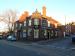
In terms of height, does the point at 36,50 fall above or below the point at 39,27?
below

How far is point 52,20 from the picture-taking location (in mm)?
80625

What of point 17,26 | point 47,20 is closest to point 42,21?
point 47,20

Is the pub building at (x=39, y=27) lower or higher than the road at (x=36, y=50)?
higher

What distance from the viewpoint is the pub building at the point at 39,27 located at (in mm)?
76000

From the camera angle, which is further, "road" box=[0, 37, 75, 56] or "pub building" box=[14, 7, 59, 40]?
"pub building" box=[14, 7, 59, 40]

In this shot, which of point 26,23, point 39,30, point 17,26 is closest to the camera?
point 39,30

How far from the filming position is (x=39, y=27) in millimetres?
76500

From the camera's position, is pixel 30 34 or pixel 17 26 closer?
pixel 30 34

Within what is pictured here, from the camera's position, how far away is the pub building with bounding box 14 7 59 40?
249ft

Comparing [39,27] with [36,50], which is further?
[39,27]

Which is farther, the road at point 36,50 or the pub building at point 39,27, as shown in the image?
the pub building at point 39,27

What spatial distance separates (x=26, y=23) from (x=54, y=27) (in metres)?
8.68

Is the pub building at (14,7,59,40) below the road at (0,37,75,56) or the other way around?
the other way around

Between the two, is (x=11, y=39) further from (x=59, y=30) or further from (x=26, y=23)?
(x=59, y=30)
